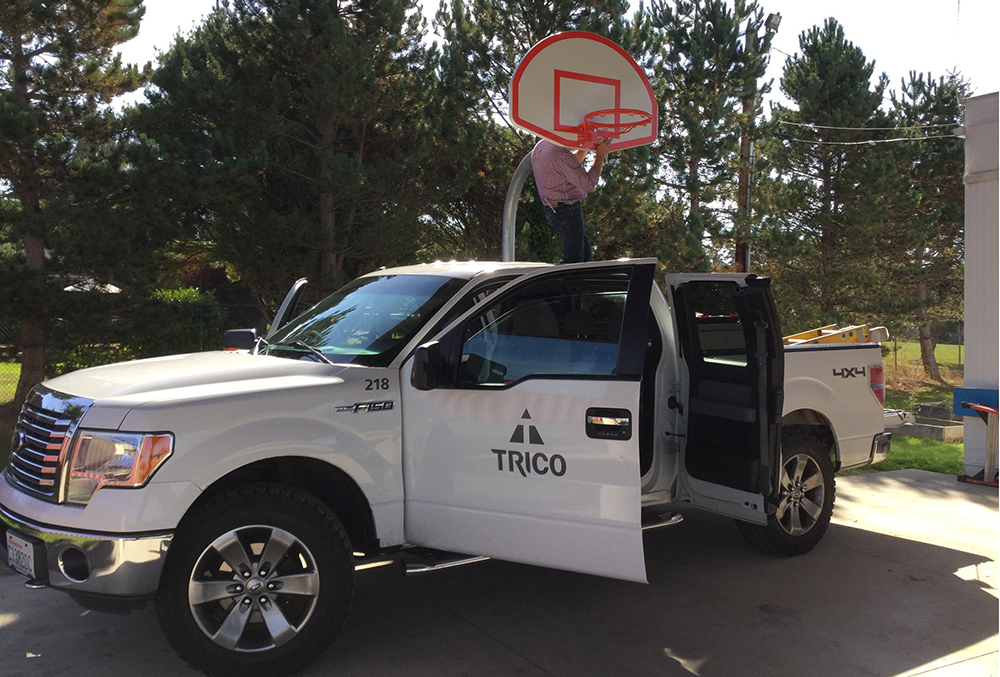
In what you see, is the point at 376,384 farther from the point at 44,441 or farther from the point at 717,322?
the point at 717,322

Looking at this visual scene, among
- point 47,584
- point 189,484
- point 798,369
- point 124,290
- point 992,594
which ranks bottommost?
point 992,594

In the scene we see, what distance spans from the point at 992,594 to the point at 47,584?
5.40 meters

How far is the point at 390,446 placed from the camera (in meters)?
4.48

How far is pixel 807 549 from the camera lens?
20.1ft

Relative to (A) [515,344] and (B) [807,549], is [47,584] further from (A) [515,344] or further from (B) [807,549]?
(B) [807,549]

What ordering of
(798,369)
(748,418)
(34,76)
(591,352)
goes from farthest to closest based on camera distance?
(34,76) < (798,369) < (748,418) < (591,352)

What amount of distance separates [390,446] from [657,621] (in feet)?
6.12

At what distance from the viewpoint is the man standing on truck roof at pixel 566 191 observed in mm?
6523

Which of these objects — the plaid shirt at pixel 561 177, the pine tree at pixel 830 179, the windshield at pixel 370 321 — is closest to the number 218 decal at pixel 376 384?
the windshield at pixel 370 321

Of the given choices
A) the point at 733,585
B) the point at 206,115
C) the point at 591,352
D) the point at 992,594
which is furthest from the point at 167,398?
the point at 206,115

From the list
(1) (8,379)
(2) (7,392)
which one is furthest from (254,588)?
(2) (7,392)

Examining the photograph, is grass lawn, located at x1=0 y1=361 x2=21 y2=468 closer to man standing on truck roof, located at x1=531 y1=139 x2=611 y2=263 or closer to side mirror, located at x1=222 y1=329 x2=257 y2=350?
side mirror, located at x1=222 y1=329 x2=257 y2=350

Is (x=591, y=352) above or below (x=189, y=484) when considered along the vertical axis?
above

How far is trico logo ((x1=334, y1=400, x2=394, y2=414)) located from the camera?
4.33 meters
